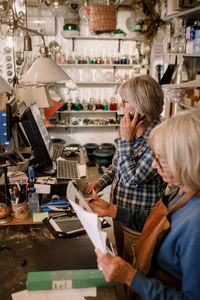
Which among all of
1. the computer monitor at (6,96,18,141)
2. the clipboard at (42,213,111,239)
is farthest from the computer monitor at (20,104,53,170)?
the clipboard at (42,213,111,239)

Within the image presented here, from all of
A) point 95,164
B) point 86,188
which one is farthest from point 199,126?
point 95,164

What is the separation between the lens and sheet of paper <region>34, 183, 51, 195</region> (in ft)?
5.79

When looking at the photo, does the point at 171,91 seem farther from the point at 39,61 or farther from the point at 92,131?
the point at 92,131

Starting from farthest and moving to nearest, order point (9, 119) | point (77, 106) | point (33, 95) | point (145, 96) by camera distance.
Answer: point (77, 106) < point (33, 95) < point (9, 119) < point (145, 96)

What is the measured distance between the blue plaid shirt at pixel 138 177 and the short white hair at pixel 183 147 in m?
0.59

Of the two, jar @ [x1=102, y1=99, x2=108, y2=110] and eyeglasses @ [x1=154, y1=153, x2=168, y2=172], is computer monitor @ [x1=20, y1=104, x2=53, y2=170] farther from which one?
jar @ [x1=102, y1=99, x2=108, y2=110]

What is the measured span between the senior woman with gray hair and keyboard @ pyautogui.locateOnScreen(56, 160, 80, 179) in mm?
426

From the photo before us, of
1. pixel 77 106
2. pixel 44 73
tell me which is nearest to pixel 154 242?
pixel 44 73

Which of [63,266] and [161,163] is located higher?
[161,163]

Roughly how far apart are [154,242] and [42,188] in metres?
0.95

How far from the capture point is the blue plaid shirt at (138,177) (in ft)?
5.16

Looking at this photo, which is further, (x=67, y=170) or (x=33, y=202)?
(x=67, y=170)

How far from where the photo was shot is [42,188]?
1.79 metres

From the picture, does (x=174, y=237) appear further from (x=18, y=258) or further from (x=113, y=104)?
(x=113, y=104)
